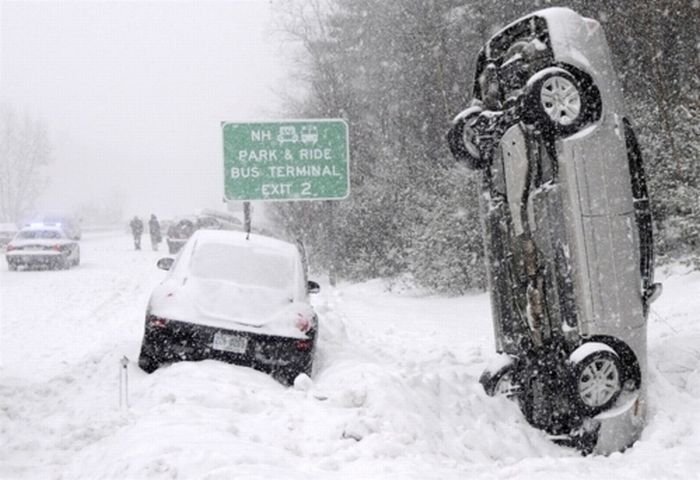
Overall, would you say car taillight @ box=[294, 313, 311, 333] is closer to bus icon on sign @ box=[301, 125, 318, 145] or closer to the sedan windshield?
bus icon on sign @ box=[301, 125, 318, 145]

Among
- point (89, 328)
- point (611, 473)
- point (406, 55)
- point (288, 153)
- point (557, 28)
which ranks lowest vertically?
point (611, 473)

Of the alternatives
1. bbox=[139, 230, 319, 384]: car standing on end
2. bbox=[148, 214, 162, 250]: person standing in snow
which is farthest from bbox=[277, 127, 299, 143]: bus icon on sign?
bbox=[148, 214, 162, 250]: person standing in snow

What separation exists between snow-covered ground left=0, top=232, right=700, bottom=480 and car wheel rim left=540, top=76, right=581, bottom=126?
7.40 feet

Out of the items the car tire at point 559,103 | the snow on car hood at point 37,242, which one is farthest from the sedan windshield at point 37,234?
the car tire at point 559,103

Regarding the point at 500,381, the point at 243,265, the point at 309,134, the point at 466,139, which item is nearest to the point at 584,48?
the point at 466,139

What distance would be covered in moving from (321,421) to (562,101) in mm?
2944

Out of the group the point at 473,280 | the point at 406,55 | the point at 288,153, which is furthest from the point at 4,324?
the point at 406,55

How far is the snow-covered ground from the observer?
4.57 metres

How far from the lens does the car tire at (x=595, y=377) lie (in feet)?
18.1

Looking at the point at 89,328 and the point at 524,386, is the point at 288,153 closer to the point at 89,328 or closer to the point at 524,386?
the point at 89,328

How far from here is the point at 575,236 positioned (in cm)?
573

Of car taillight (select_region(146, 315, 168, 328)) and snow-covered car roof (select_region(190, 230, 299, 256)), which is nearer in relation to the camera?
car taillight (select_region(146, 315, 168, 328))

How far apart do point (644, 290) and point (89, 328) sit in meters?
9.80

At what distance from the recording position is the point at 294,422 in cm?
553
